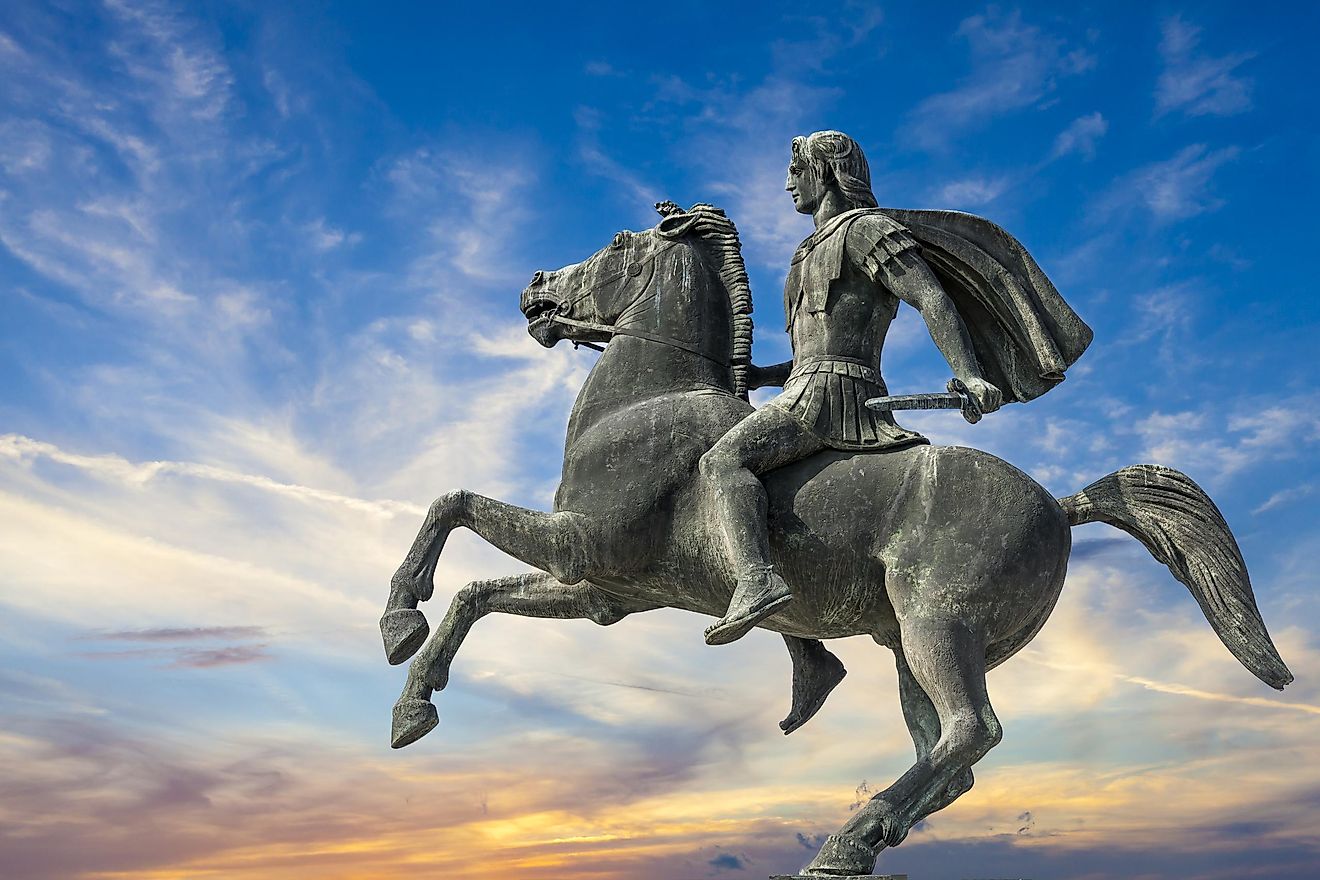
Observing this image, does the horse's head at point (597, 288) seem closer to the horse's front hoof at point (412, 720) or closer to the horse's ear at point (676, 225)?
the horse's ear at point (676, 225)

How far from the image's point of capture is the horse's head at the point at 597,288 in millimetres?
7668

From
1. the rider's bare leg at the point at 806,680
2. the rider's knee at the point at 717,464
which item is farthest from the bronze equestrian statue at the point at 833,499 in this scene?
the rider's bare leg at the point at 806,680

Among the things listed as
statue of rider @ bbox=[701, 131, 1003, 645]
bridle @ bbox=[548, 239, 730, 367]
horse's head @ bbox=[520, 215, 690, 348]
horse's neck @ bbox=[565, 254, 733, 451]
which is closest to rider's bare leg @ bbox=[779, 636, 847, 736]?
statue of rider @ bbox=[701, 131, 1003, 645]

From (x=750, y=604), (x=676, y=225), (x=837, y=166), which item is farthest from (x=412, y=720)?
(x=837, y=166)

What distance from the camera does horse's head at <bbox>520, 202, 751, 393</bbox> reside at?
7.46 meters

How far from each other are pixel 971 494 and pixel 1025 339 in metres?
1.10

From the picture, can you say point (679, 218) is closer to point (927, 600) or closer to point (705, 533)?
point (705, 533)

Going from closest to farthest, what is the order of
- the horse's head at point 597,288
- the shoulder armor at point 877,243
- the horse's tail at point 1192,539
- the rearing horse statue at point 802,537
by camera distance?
the rearing horse statue at point 802,537
the horse's tail at point 1192,539
the shoulder armor at point 877,243
the horse's head at point 597,288

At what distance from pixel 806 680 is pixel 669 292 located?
2418 mm

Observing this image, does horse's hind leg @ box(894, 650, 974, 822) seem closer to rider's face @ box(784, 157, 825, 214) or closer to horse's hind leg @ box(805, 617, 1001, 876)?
horse's hind leg @ box(805, 617, 1001, 876)

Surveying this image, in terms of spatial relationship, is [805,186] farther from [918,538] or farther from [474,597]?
[474,597]

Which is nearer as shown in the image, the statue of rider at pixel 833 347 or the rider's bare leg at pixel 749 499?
the rider's bare leg at pixel 749 499

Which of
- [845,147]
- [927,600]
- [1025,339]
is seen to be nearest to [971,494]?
[927,600]

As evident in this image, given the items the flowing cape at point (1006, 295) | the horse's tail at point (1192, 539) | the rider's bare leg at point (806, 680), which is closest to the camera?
the horse's tail at point (1192, 539)
